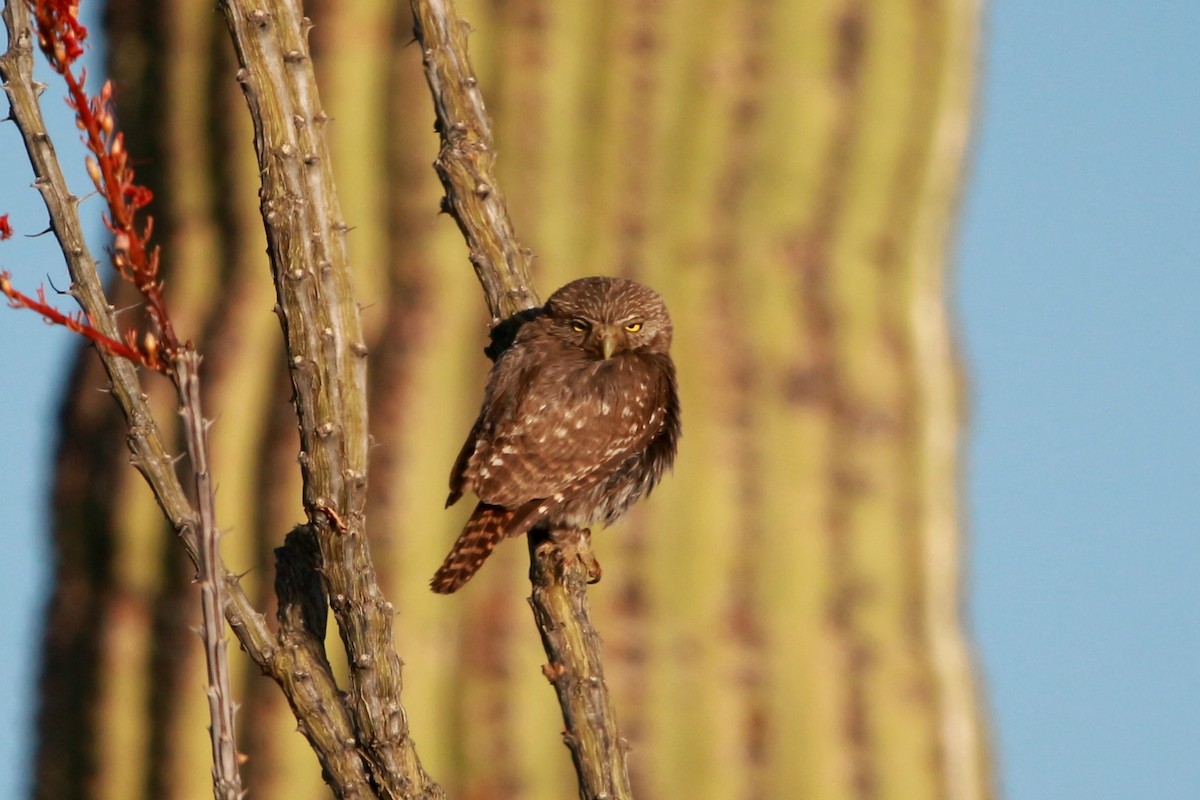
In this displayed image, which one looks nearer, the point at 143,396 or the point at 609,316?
the point at 143,396

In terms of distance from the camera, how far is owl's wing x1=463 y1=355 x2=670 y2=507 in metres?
5.51

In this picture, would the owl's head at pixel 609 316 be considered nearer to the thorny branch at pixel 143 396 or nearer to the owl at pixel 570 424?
the owl at pixel 570 424

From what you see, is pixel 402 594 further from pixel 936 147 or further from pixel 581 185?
pixel 936 147

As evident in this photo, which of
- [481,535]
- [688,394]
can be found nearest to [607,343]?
[481,535]

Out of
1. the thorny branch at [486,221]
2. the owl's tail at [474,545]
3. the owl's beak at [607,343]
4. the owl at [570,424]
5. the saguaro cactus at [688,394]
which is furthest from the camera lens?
the saguaro cactus at [688,394]

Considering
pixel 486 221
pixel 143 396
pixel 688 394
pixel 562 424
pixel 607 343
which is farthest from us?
pixel 688 394

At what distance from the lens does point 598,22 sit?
7375mm

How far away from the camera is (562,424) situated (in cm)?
579

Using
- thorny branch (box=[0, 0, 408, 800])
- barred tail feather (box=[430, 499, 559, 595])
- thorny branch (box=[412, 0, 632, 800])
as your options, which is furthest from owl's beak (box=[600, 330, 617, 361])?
thorny branch (box=[0, 0, 408, 800])

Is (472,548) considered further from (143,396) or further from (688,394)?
(688,394)

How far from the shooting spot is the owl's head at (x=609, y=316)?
615 cm

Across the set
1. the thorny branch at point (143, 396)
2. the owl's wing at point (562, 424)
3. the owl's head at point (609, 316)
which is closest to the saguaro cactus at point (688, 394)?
Answer: the owl's head at point (609, 316)

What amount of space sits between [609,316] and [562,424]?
0.62 m

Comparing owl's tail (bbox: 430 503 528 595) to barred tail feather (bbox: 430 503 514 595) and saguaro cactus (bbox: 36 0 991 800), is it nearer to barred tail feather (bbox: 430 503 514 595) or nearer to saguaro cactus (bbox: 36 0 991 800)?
barred tail feather (bbox: 430 503 514 595)
